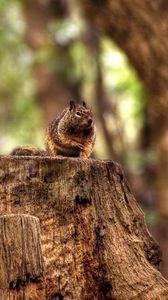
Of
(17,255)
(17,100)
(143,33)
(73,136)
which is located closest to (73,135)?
(73,136)

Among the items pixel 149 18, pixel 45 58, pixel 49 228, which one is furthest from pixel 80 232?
pixel 45 58

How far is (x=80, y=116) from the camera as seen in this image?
5742 mm

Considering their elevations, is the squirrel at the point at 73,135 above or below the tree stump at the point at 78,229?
above

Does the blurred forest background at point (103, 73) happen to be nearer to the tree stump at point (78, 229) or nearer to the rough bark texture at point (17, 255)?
the tree stump at point (78, 229)

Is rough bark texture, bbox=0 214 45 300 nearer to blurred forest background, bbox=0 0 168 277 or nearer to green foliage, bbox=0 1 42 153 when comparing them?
blurred forest background, bbox=0 0 168 277

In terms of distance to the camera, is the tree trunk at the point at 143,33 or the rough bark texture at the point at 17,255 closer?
the rough bark texture at the point at 17,255

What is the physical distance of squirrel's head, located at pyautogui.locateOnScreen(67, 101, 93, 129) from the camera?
5.67 m

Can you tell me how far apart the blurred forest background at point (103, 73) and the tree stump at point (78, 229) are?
15.6 ft

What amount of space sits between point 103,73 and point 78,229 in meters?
11.5

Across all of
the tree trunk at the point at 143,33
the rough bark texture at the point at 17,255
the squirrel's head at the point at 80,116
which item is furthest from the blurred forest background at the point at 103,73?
the rough bark texture at the point at 17,255

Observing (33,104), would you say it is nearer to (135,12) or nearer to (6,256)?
(135,12)

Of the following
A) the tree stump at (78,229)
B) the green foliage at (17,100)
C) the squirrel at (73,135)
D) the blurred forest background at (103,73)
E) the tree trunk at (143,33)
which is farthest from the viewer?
the green foliage at (17,100)

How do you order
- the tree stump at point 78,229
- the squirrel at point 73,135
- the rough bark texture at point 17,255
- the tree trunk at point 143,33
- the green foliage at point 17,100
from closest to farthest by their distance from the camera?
the rough bark texture at point 17,255, the tree stump at point 78,229, the squirrel at point 73,135, the tree trunk at point 143,33, the green foliage at point 17,100

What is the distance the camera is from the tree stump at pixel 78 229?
15.2ft
